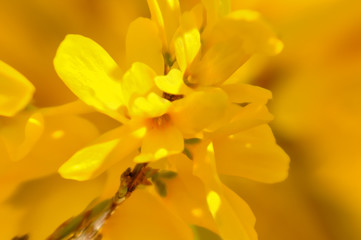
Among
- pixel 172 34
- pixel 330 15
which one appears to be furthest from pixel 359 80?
pixel 172 34

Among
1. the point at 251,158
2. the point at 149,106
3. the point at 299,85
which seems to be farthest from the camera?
the point at 299,85

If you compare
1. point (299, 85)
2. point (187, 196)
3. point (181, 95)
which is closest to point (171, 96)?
point (181, 95)

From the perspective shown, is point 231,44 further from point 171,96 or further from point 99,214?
point 99,214

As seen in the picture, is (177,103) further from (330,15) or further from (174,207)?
(330,15)

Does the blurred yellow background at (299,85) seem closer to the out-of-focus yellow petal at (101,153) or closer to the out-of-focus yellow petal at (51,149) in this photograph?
the out-of-focus yellow petal at (51,149)

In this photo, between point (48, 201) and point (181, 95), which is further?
point (48, 201)

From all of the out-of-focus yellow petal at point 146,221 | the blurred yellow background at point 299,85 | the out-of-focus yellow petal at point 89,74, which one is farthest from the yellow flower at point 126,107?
the blurred yellow background at point 299,85
